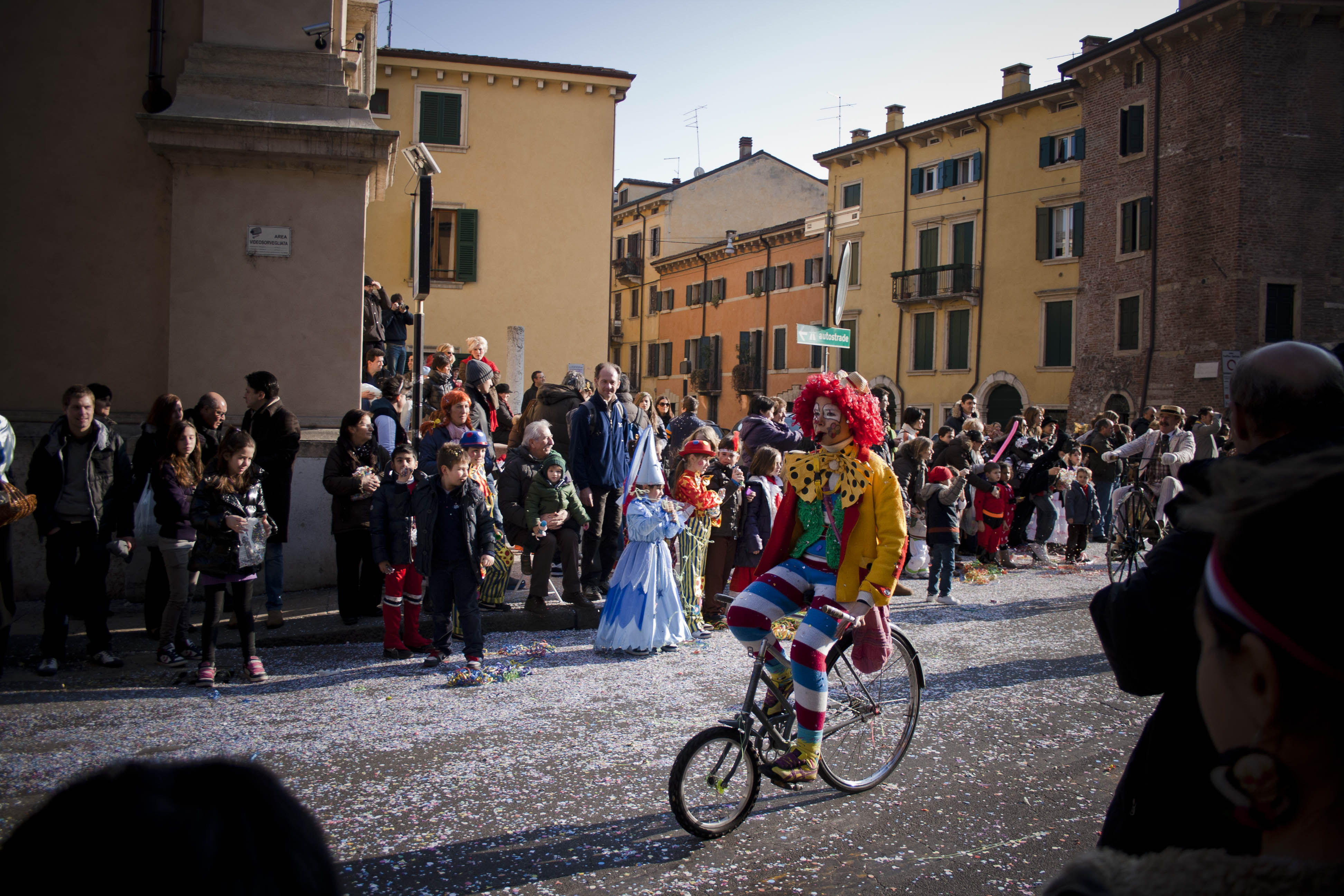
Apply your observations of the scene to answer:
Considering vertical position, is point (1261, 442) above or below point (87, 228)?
below

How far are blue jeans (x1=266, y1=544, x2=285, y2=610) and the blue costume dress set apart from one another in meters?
2.63

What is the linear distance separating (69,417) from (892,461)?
831 centimetres

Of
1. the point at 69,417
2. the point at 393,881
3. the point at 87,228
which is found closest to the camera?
the point at 393,881

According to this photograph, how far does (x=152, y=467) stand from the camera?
7.33m

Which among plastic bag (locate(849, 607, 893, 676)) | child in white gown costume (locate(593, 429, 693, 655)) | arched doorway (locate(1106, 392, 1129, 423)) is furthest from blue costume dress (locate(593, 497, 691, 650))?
arched doorway (locate(1106, 392, 1129, 423))

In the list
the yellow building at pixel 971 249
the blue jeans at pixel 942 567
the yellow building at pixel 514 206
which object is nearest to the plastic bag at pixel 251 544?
the blue jeans at pixel 942 567

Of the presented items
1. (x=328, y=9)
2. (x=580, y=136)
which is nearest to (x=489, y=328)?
(x=580, y=136)

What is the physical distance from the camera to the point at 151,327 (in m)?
10.0

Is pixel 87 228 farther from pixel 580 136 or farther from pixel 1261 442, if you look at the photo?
pixel 580 136

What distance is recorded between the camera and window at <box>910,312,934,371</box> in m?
36.5

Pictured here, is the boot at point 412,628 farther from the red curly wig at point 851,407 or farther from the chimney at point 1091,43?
the chimney at point 1091,43

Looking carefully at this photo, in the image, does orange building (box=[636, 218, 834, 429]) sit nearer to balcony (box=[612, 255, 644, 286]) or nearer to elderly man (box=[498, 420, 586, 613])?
balcony (box=[612, 255, 644, 286])

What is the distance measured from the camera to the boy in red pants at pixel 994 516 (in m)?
12.7

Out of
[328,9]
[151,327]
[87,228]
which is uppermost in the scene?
[328,9]
